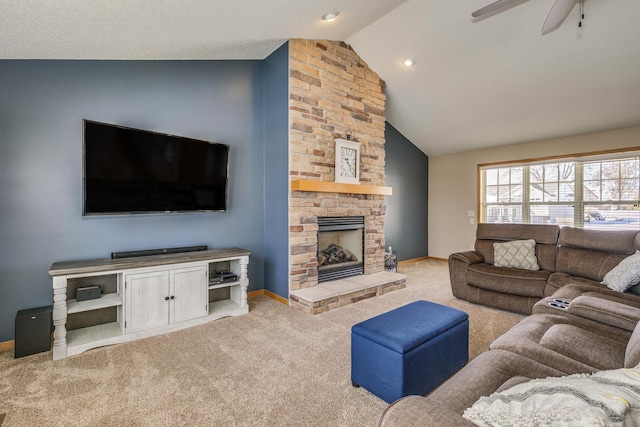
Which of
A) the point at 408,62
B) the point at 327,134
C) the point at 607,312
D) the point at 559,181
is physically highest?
the point at 408,62

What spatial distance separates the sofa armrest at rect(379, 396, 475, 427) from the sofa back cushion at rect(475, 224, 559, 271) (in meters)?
3.59

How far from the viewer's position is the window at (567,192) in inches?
185

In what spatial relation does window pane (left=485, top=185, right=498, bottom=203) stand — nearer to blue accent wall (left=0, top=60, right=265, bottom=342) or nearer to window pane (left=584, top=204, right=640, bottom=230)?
window pane (left=584, top=204, right=640, bottom=230)

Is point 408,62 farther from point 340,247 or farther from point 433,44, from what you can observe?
point 340,247

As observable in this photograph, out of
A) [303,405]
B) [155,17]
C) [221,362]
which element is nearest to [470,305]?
[303,405]

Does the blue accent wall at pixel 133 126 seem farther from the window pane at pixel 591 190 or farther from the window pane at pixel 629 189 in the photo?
the window pane at pixel 629 189

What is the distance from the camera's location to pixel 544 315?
221 centimetres

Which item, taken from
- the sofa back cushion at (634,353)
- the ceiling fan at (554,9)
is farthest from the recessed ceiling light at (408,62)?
the sofa back cushion at (634,353)

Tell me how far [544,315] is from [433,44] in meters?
3.38

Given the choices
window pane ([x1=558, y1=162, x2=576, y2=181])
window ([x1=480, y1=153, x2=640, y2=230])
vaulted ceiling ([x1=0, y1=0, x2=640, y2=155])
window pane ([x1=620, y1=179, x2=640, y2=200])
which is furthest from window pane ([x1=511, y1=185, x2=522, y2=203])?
window pane ([x1=620, y1=179, x2=640, y2=200])

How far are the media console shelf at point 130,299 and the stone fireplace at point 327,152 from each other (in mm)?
956

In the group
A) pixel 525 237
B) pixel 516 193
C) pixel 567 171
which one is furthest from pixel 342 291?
pixel 567 171

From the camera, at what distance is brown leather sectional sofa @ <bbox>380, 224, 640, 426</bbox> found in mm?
1276

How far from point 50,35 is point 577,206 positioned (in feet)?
22.9
